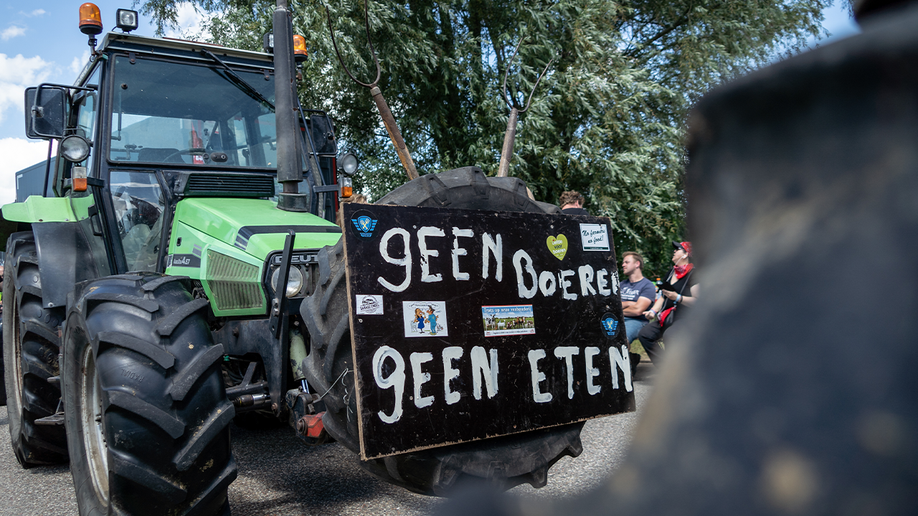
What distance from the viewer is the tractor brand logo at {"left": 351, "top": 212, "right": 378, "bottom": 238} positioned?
234 centimetres

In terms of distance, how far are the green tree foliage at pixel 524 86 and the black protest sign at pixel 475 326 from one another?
7.02m

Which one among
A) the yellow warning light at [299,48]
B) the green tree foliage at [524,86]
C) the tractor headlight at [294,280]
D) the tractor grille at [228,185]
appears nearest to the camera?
the tractor headlight at [294,280]

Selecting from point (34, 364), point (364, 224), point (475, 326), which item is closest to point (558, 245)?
point (475, 326)

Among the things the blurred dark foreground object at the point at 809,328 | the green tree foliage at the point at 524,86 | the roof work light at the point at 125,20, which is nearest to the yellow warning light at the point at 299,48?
the roof work light at the point at 125,20

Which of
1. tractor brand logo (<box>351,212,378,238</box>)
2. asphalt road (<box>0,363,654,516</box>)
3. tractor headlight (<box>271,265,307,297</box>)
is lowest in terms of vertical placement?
asphalt road (<box>0,363,654,516</box>)

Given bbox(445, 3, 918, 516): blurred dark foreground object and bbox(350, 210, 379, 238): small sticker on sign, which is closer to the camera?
bbox(445, 3, 918, 516): blurred dark foreground object

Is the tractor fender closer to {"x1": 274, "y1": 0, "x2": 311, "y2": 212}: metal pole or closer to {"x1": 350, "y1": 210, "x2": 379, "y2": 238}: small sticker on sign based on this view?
{"x1": 274, "y1": 0, "x2": 311, "y2": 212}: metal pole

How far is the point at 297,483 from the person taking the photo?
3.80 metres

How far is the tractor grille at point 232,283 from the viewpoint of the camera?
3.29 meters

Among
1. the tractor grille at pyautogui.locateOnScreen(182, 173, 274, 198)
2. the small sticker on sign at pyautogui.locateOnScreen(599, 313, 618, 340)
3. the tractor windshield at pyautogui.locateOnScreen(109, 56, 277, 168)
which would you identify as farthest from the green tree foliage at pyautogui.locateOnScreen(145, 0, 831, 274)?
the small sticker on sign at pyautogui.locateOnScreen(599, 313, 618, 340)

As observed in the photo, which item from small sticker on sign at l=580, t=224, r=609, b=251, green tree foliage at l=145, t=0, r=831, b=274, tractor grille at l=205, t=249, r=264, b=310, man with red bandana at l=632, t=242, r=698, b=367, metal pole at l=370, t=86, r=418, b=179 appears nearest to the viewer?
small sticker on sign at l=580, t=224, r=609, b=251

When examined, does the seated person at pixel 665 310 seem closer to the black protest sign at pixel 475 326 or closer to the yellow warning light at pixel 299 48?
the black protest sign at pixel 475 326

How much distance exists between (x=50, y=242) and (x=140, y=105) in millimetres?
1071

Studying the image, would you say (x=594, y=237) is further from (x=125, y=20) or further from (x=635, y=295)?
(x=635, y=295)
